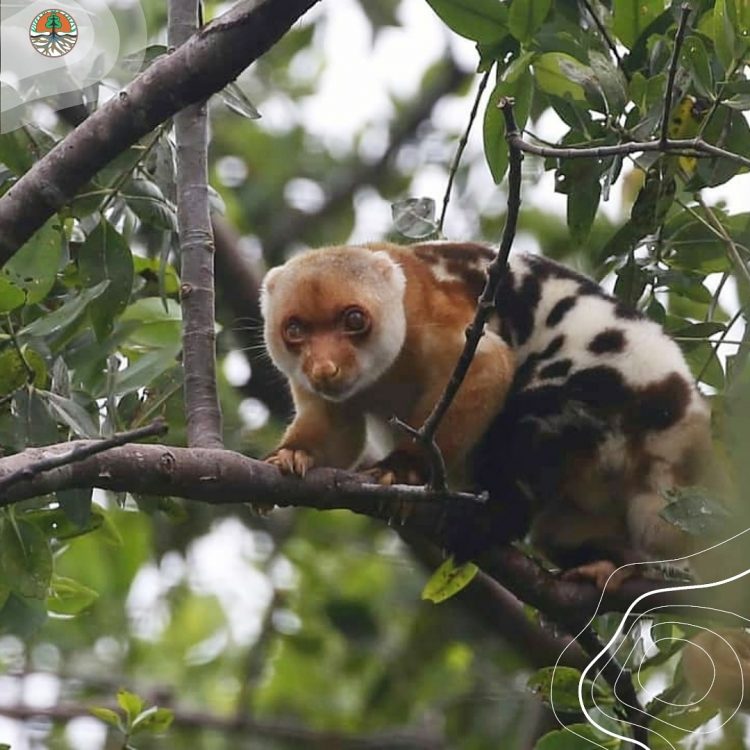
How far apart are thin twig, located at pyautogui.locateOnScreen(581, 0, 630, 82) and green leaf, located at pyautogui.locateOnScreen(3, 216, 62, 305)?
1669 mm

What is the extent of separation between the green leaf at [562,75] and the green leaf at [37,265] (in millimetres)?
1454

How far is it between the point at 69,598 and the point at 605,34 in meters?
2.47

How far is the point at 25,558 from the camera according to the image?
162 inches

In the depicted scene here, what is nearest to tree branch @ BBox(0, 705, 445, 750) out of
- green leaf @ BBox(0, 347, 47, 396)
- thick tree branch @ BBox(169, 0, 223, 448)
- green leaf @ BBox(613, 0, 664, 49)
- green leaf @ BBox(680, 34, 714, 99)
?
thick tree branch @ BBox(169, 0, 223, 448)

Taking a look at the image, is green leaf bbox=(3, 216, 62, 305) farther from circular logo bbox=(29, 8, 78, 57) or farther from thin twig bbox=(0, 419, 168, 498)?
thin twig bbox=(0, 419, 168, 498)

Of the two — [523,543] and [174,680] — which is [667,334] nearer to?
[523,543]

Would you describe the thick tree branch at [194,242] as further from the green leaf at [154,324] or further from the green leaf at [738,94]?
the green leaf at [738,94]

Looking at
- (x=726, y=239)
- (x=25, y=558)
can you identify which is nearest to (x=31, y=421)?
(x=25, y=558)

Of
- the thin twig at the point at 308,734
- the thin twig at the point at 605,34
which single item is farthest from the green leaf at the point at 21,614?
the thin twig at the point at 308,734

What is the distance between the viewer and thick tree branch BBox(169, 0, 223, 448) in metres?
4.36

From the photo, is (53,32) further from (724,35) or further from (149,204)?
(724,35)

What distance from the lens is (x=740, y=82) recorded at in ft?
13.2

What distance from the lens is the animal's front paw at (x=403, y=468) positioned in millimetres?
4703

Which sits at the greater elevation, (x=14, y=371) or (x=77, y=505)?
(x=14, y=371)
